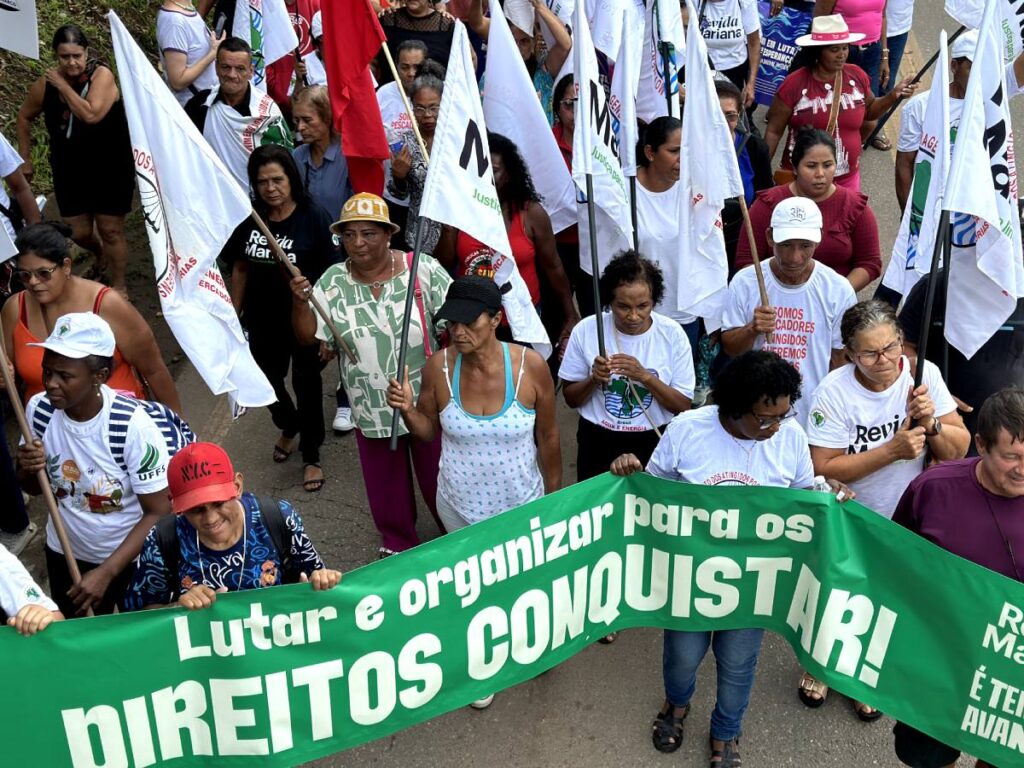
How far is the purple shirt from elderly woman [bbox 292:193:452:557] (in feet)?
7.34

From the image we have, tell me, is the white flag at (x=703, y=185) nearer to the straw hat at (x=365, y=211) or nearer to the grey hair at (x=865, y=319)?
the grey hair at (x=865, y=319)

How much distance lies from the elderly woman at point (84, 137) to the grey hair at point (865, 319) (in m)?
4.94

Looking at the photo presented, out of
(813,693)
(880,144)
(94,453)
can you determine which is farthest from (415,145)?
(880,144)

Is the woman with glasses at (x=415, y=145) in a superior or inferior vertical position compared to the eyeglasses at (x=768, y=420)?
superior

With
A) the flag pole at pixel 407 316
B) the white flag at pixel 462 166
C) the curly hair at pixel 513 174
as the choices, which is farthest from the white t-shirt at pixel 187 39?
the flag pole at pixel 407 316

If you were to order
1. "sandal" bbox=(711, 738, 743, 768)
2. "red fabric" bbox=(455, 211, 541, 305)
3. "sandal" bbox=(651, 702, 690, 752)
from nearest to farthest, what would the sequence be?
"sandal" bbox=(711, 738, 743, 768)
"sandal" bbox=(651, 702, 690, 752)
"red fabric" bbox=(455, 211, 541, 305)

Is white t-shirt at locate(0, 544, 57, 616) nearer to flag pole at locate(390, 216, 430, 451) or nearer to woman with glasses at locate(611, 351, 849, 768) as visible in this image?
flag pole at locate(390, 216, 430, 451)

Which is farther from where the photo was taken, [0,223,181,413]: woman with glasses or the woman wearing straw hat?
the woman wearing straw hat

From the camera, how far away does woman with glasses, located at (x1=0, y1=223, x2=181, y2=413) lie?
16.4ft

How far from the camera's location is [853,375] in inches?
181

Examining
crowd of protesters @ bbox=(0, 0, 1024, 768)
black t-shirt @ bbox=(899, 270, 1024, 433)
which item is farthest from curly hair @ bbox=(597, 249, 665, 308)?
black t-shirt @ bbox=(899, 270, 1024, 433)

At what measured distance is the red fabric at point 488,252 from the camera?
5.89 meters

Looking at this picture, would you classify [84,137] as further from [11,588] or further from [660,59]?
[11,588]

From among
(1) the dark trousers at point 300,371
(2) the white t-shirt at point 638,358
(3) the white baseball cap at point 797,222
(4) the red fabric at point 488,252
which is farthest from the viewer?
(1) the dark trousers at point 300,371
